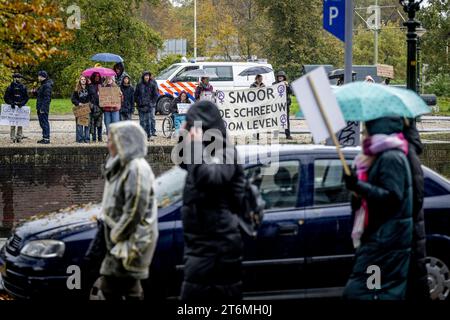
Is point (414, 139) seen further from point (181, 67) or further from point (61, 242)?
point (181, 67)

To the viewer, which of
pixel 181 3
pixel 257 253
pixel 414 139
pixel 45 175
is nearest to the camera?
pixel 414 139

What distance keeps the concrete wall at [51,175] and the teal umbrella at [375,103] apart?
930 cm

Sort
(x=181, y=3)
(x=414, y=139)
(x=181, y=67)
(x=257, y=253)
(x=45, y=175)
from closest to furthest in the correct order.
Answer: (x=414, y=139) → (x=257, y=253) → (x=45, y=175) → (x=181, y=67) → (x=181, y=3)

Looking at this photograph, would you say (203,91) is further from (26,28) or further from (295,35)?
(295,35)

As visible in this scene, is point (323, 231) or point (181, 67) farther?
point (181, 67)

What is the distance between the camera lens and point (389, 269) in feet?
23.1

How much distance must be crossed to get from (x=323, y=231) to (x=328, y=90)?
2019 millimetres

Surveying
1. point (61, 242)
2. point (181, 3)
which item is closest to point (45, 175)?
point (61, 242)

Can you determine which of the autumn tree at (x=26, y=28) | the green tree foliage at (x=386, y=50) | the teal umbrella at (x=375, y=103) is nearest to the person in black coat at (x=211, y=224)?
the teal umbrella at (x=375, y=103)

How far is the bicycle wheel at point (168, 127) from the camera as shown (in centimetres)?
2286

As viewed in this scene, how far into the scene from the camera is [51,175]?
655 inches

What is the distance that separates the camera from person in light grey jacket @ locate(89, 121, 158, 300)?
22.7ft

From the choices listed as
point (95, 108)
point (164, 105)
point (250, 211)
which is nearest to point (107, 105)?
point (95, 108)

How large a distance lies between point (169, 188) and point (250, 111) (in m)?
9.01
